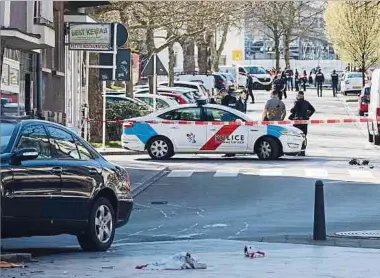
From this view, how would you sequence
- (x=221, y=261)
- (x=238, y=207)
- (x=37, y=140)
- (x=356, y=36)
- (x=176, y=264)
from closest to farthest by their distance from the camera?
1. (x=176, y=264)
2. (x=221, y=261)
3. (x=37, y=140)
4. (x=238, y=207)
5. (x=356, y=36)

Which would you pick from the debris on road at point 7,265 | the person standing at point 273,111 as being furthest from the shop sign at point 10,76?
the debris on road at point 7,265

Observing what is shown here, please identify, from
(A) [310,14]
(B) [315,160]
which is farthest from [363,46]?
(B) [315,160]

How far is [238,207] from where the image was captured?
19.4 meters

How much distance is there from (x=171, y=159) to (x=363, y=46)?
37.4m

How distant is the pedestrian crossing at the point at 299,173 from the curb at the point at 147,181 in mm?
213

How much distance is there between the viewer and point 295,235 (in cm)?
1563

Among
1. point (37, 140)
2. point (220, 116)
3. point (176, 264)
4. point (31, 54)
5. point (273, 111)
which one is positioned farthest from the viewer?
point (273, 111)

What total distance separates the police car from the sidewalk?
14523mm

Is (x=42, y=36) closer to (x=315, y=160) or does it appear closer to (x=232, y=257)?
(x=315, y=160)

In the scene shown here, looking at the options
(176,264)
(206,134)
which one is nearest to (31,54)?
(206,134)

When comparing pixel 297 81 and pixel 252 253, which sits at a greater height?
pixel 297 81

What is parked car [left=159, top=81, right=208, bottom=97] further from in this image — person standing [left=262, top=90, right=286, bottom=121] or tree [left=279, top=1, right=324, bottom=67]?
tree [left=279, top=1, right=324, bottom=67]

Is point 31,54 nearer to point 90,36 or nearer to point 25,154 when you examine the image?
point 90,36

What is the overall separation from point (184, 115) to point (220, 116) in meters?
0.96
